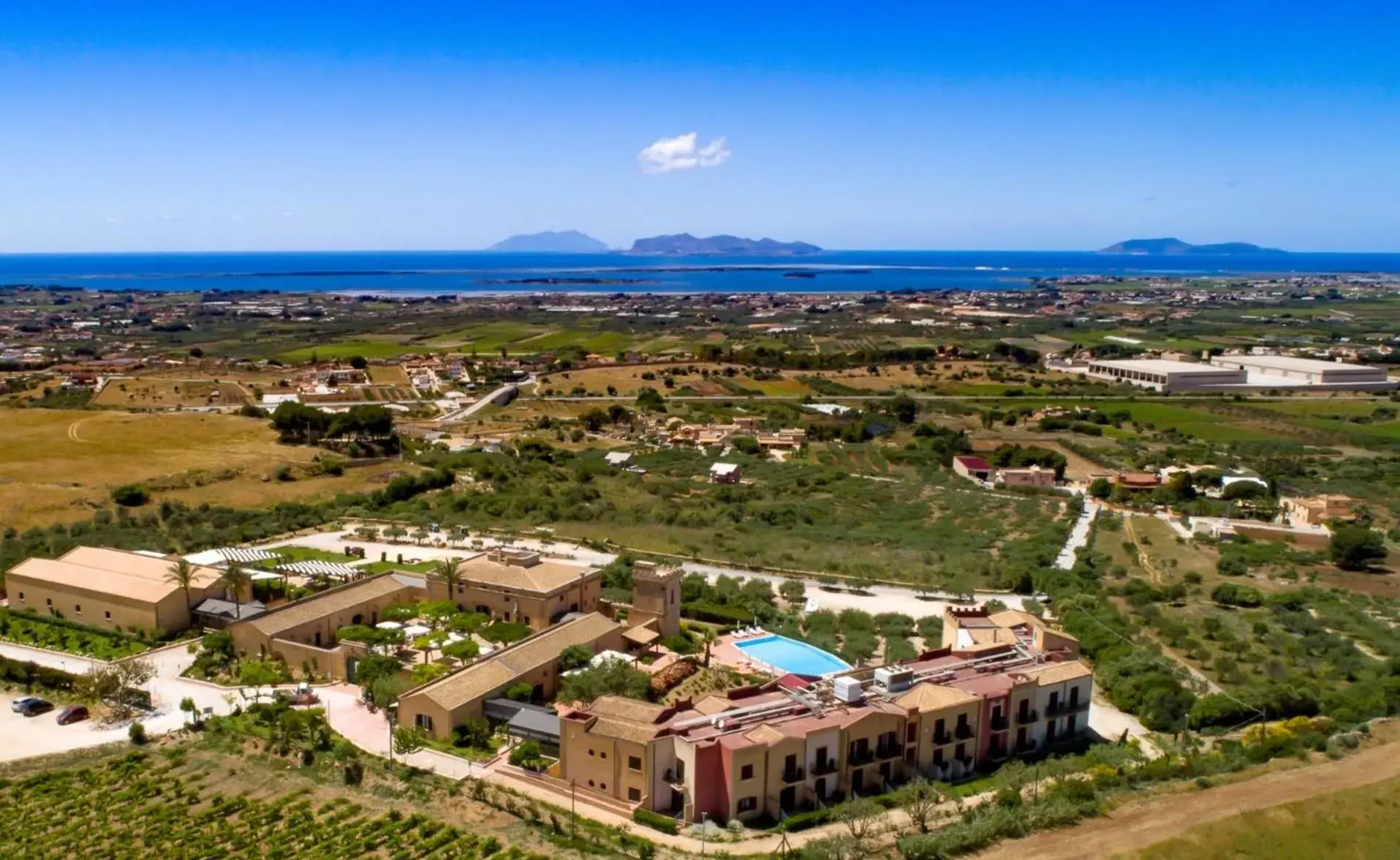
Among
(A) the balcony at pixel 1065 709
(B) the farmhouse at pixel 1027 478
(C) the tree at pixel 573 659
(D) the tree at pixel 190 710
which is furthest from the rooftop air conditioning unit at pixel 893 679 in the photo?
(B) the farmhouse at pixel 1027 478

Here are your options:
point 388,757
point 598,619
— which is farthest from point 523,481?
point 388,757

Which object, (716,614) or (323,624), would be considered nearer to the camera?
(323,624)

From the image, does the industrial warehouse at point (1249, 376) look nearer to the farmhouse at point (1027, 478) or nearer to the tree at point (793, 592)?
the farmhouse at point (1027, 478)

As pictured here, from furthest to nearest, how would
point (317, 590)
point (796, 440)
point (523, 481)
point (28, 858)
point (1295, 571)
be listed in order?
point (796, 440), point (523, 481), point (1295, 571), point (317, 590), point (28, 858)

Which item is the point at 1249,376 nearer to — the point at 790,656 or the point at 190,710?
the point at 790,656

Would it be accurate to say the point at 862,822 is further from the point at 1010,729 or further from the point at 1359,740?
the point at 1359,740

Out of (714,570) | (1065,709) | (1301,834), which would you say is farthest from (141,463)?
(1301,834)

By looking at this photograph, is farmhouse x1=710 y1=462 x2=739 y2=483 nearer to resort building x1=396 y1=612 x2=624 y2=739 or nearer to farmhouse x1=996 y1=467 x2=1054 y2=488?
farmhouse x1=996 y1=467 x2=1054 y2=488
